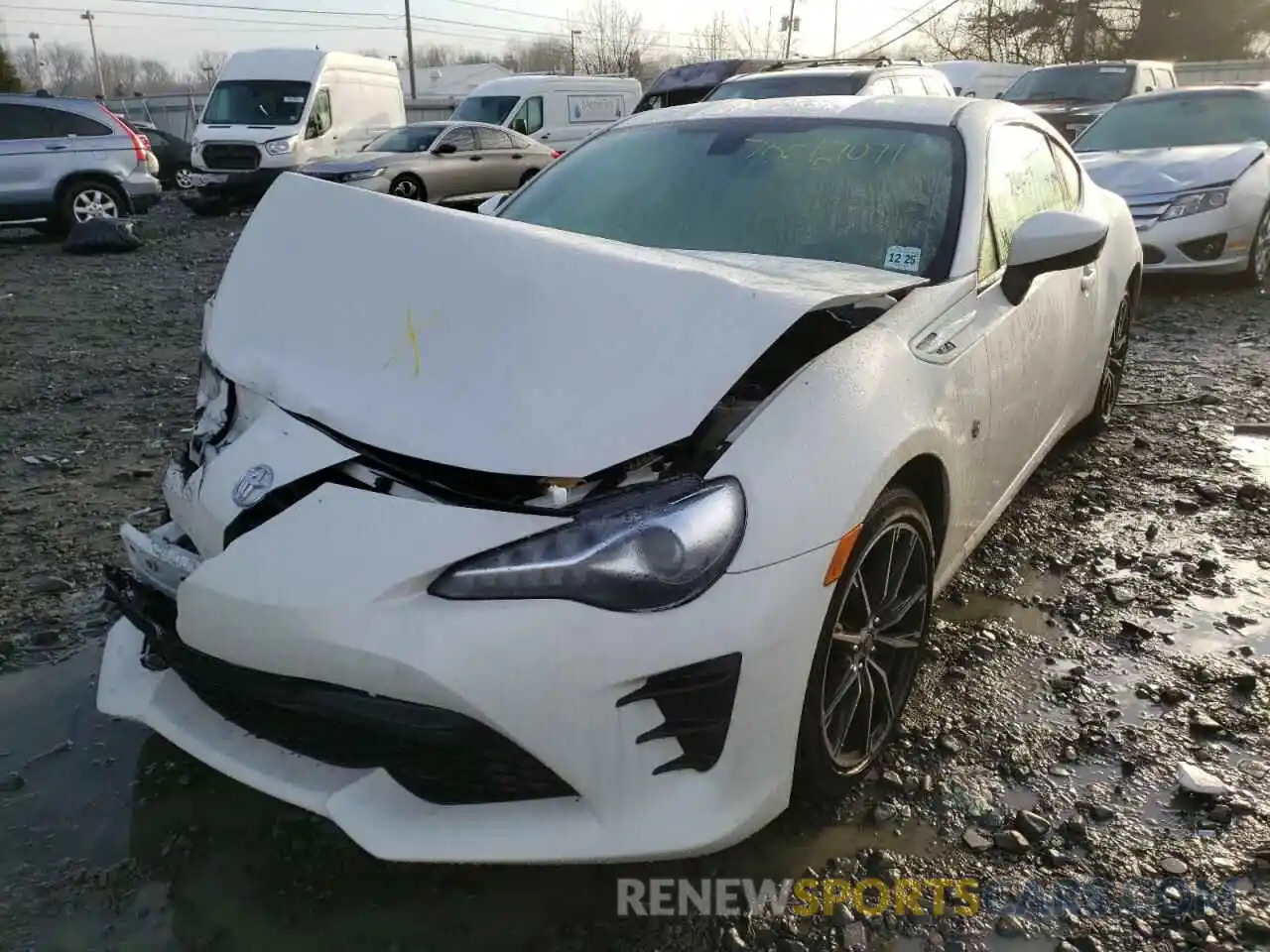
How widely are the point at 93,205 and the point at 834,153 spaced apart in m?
11.6

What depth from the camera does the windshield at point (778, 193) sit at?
2.85 metres

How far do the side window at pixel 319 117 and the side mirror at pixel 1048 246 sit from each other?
15.4 m

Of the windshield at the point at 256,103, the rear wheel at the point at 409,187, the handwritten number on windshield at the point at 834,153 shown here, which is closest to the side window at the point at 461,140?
the rear wheel at the point at 409,187

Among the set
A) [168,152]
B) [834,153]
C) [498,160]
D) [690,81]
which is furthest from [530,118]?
[834,153]

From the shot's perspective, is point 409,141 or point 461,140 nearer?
point 461,140

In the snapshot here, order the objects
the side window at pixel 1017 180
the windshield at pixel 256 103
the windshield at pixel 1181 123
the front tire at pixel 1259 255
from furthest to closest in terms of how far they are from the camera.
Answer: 1. the windshield at pixel 256 103
2. the windshield at pixel 1181 123
3. the front tire at pixel 1259 255
4. the side window at pixel 1017 180

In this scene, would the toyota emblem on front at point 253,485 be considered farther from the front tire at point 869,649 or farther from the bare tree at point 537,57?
the bare tree at point 537,57

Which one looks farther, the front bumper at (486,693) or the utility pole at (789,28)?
the utility pole at (789,28)

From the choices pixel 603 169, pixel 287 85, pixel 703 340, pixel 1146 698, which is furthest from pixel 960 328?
pixel 287 85

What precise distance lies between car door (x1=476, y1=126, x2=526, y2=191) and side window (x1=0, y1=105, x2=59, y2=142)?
5129mm

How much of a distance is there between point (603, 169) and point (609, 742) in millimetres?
2204

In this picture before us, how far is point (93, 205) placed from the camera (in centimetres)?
1211

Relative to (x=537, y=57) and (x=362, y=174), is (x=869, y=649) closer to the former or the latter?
(x=362, y=174)

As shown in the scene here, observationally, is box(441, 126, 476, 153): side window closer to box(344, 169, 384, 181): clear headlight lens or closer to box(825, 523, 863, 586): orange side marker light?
box(344, 169, 384, 181): clear headlight lens
